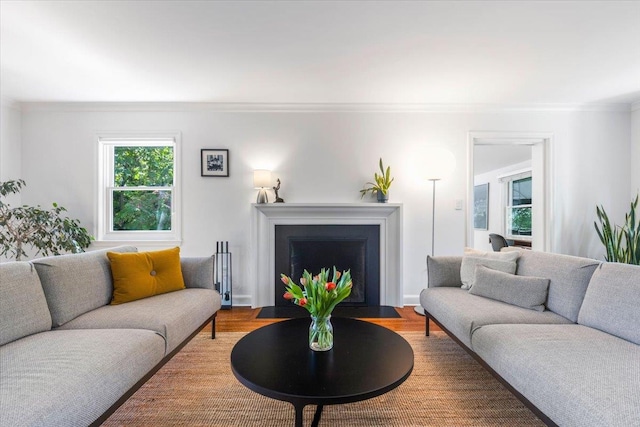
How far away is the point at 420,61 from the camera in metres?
2.42

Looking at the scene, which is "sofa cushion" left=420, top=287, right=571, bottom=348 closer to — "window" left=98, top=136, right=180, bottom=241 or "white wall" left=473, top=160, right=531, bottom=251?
"window" left=98, top=136, right=180, bottom=241

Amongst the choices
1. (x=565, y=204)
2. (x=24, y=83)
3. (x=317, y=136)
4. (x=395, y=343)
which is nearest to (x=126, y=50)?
(x=24, y=83)

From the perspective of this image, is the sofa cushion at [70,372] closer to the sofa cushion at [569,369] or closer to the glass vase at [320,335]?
the glass vase at [320,335]

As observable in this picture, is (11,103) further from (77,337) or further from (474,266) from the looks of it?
(474,266)

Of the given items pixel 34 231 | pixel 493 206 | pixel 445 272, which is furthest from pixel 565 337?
pixel 493 206

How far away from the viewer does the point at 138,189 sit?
351cm

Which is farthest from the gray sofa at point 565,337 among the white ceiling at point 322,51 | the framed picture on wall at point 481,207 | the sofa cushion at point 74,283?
the framed picture on wall at point 481,207

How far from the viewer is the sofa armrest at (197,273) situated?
7.94 feet

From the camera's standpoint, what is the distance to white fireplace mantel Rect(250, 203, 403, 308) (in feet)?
10.7

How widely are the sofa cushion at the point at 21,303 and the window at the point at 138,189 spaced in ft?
6.22

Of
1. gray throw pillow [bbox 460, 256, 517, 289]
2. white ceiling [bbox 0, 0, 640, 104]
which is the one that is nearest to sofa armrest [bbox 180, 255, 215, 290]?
white ceiling [bbox 0, 0, 640, 104]

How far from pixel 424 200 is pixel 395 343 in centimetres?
221

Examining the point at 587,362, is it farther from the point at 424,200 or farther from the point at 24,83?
the point at 24,83

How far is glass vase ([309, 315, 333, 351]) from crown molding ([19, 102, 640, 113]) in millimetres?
2579
